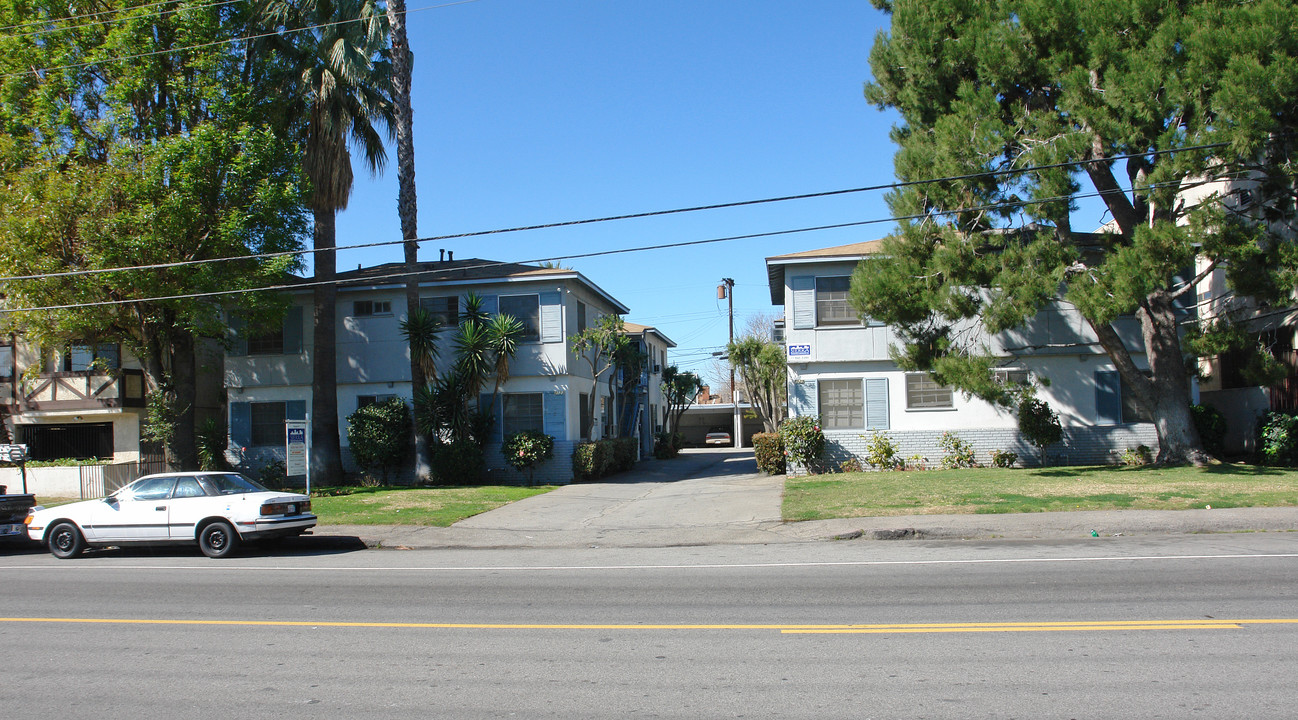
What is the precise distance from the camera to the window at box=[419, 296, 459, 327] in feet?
86.8

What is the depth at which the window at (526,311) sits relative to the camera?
26.0 metres

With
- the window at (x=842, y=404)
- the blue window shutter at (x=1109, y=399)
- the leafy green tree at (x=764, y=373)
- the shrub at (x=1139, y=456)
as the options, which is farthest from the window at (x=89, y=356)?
the shrub at (x=1139, y=456)

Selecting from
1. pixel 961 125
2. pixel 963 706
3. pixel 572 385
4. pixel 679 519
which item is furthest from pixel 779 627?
pixel 572 385

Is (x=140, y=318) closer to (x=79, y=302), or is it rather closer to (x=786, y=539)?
(x=79, y=302)

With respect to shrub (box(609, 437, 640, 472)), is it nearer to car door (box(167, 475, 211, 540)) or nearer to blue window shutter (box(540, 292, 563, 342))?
blue window shutter (box(540, 292, 563, 342))

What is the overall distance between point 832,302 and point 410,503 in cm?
1269

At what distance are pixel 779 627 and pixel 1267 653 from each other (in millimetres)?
3663

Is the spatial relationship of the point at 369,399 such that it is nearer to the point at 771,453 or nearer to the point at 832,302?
the point at 771,453

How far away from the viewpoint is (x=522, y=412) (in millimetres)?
26141

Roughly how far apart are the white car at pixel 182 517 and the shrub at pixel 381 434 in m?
9.62

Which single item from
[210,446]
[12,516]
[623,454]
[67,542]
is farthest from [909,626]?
[210,446]

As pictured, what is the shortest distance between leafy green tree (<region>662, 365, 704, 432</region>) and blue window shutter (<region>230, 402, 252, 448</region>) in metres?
20.0

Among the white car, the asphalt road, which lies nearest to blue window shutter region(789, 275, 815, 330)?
the asphalt road

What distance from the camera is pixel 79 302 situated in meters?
21.7
